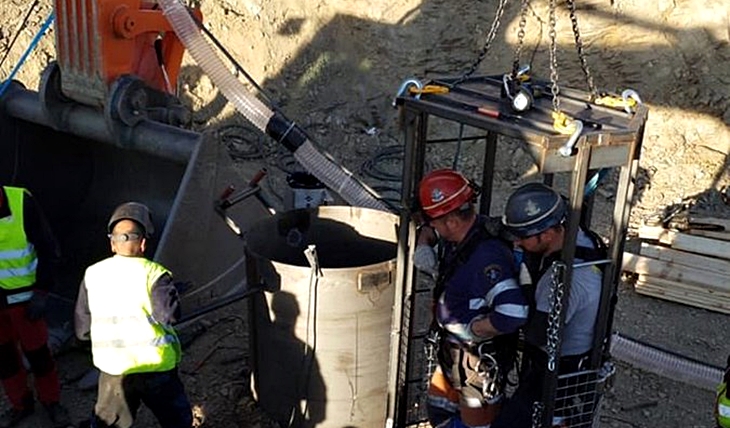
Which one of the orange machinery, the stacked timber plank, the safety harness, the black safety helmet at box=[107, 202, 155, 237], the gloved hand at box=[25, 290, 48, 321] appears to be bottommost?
the stacked timber plank

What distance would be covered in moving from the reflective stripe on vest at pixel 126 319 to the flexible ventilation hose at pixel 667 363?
308 cm

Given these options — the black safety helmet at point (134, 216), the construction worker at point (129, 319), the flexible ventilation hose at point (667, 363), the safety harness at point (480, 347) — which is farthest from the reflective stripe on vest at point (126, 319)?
the flexible ventilation hose at point (667, 363)

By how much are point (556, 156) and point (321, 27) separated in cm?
831

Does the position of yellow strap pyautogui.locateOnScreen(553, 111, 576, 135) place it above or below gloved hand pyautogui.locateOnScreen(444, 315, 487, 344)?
above

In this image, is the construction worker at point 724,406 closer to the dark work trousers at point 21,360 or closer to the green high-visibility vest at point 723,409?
the green high-visibility vest at point 723,409

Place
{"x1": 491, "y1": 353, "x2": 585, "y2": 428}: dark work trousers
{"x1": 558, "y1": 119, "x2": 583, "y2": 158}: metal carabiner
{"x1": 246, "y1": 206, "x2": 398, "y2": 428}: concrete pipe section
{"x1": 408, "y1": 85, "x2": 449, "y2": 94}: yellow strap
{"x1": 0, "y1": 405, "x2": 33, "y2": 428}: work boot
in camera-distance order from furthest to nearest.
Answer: {"x1": 0, "y1": 405, "x2": 33, "y2": 428}: work boot
{"x1": 246, "y1": 206, "x2": 398, "y2": 428}: concrete pipe section
{"x1": 408, "y1": 85, "x2": 449, "y2": 94}: yellow strap
{"x1": 491, "y1": 353, "x2": 585, "y2": 428}: dark work trousers
{"x1": 558, "y1": 119, "x2": 583, "y2": 158}: metal carabiner

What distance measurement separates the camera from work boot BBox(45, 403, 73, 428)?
5.39 metres

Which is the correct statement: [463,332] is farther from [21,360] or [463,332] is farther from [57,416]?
[21,360]

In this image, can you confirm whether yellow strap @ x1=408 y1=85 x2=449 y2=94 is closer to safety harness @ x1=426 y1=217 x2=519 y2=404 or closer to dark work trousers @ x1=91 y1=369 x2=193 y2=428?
safety harness @ x1=426 y1=217 x2=519 y2=404

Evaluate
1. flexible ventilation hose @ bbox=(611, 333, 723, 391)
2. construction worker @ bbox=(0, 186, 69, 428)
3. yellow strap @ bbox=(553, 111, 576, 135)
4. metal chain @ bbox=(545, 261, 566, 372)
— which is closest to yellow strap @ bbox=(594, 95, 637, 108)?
Result: yellow strap @ bbox=(553, 111, 576, 135)

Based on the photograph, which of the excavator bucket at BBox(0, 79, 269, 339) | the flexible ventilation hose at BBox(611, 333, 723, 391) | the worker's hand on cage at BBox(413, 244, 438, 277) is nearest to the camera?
the worker's hand on cage at BBox(413, 244, 438, 277)

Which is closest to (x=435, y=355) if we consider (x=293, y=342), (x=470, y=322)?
(x=470, y=322)

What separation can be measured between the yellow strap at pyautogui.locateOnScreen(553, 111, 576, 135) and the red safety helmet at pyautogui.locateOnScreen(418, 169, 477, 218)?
25.3 inches

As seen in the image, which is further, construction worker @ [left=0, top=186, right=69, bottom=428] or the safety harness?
construction worker @ [left=0, top=186, right=69, bottom=428]
